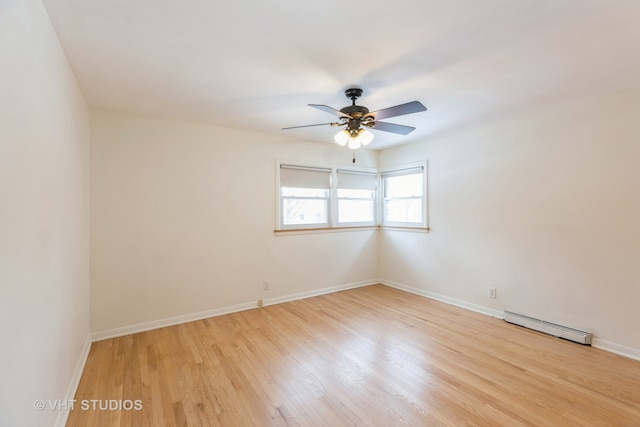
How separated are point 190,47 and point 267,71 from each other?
1.84 ft

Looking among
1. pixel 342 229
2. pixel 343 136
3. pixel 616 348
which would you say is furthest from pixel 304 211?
pixel 616 348

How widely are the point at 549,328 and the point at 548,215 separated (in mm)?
1202

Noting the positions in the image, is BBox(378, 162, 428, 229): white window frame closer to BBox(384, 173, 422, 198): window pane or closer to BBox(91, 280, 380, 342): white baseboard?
BBox(384, 173, 422, 198): window pane

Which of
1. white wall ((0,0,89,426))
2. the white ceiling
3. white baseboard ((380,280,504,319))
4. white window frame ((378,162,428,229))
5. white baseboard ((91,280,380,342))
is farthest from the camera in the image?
white window frame ((378,162,428,229))

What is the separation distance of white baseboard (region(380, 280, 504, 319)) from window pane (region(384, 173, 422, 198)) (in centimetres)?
152

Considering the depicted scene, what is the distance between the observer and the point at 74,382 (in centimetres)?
218

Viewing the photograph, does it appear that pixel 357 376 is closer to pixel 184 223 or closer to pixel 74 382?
pixel 74 382

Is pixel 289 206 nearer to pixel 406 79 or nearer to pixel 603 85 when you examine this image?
pixel 406 79

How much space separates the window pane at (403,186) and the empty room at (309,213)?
5 centimetres

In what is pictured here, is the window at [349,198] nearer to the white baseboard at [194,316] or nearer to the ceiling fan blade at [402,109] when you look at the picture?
the white baseboard at [194,316]

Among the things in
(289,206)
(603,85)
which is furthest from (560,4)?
(289,206)

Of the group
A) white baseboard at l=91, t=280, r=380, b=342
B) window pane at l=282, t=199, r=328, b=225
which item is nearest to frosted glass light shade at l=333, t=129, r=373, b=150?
window pane at l=282, t=199, r=328, b=225

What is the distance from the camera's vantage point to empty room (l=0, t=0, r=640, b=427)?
1.63 metres

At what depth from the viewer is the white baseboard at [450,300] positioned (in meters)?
3.65
